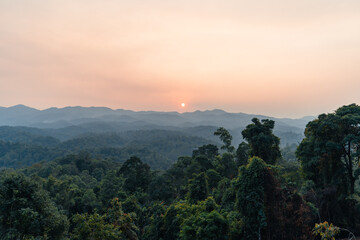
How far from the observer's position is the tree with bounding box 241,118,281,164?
17.4 m

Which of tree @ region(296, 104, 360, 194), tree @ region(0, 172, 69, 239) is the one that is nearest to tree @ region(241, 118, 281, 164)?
tree @ region(296, 104, 360, 194)

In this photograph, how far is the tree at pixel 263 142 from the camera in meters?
17.4

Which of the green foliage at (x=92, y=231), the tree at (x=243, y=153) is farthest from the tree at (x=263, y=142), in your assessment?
the green foliage at (x=92, y=231)

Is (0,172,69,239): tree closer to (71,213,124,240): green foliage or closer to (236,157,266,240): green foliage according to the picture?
(71,213,124,240): green foliage

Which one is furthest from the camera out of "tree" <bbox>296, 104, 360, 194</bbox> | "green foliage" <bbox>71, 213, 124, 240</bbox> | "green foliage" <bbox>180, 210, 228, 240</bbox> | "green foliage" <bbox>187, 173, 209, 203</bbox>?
"green foliage" <bbox>187, 173, 209, 203</bbox>

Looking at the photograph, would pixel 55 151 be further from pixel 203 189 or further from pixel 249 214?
pixel 249 214

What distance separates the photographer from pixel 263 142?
56.9 feet

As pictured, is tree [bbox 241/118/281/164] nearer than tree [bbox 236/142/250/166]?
Yes

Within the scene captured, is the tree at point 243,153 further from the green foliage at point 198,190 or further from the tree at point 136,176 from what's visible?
the tree at point 136,176

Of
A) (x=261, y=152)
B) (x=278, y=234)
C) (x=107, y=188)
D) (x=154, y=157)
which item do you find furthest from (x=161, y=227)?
(x=154, y=157)

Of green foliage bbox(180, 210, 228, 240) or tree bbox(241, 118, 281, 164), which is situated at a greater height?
tree bbox(241, 118, 281, 164)

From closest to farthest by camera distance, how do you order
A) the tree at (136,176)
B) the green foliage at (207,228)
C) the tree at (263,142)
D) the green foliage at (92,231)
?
the green foliage at (207,228)
the green foliage at (92,231)
the tree at (263,142)
the tree at (136,176)

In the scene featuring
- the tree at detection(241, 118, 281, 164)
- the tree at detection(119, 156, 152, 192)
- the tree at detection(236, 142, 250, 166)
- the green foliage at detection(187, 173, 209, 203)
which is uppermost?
the tree at detection(241, 118, 281, 164)

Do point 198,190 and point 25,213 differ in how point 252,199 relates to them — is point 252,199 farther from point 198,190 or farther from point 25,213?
point 25,213
